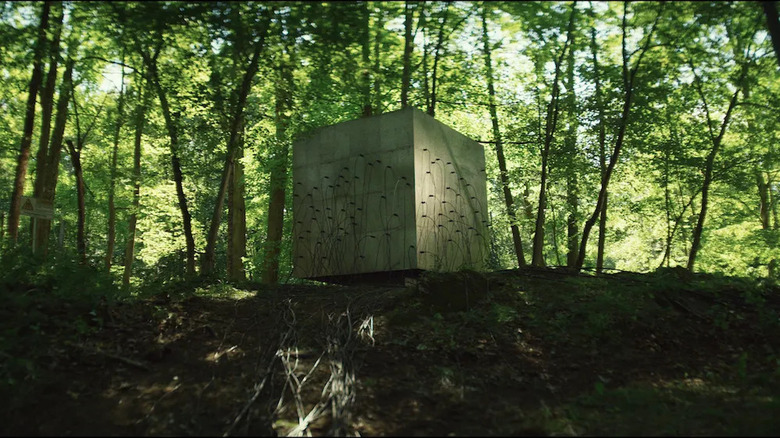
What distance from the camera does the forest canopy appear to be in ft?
20.7

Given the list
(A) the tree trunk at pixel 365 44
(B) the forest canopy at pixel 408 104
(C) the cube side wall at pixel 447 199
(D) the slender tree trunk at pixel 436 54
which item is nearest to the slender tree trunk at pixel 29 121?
(B) the forest canopy at pixel 408 104

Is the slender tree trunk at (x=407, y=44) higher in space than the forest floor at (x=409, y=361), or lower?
higher

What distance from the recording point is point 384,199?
365 inches

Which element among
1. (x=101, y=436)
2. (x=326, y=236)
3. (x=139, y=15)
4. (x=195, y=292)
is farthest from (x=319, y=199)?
(x=101, y=436)

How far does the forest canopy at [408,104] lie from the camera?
6.31m

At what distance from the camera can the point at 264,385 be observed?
14.4 ft

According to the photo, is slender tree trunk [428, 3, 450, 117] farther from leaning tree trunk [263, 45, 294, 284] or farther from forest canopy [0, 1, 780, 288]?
leaning tree trunk [263, 45, 294, 284]

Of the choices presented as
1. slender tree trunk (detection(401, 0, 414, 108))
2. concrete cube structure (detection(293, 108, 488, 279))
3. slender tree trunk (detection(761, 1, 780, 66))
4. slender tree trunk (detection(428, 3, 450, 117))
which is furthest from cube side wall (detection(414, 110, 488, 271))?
slender tree trunk (detection(761, 1, 780, 66))

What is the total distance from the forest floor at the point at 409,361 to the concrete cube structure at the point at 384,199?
249cm

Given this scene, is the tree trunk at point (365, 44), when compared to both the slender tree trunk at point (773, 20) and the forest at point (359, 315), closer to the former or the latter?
the forest at point (359, 315)

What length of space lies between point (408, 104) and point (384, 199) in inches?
166

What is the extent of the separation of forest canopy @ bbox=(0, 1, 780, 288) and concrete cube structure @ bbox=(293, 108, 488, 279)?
0.75m

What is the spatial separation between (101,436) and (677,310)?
5.59m

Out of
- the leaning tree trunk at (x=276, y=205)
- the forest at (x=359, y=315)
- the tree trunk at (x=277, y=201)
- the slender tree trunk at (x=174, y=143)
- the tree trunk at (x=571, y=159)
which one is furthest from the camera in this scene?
the leaning tree trunk at (x=276, y=205)
